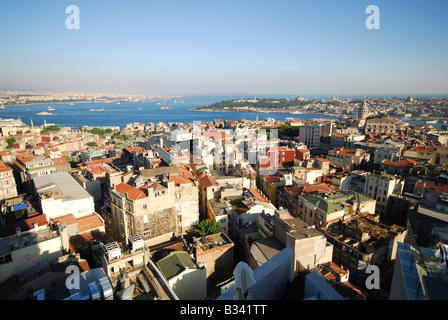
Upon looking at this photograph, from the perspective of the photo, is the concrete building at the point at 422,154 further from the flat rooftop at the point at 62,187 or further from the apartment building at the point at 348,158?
the flat rooftop at the point at 62,187

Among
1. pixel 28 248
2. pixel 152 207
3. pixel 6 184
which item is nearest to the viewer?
pixel 28 248

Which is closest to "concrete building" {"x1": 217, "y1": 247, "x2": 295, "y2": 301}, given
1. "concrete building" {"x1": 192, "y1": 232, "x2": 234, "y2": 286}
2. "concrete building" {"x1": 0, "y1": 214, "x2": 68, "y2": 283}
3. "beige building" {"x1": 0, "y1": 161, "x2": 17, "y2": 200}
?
"concrete building" {"x1": 192, "y1": 232, "x2": 234, "y2": 286}

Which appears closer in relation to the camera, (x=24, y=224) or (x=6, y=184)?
(x=24, y=224)

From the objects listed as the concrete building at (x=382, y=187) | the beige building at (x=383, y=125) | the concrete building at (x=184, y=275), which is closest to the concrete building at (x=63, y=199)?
the concrete building at (x=184, y=275)

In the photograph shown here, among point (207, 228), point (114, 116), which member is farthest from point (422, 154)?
point (114, 116)

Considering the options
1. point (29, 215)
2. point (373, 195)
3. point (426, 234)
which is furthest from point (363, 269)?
point (29, 215)

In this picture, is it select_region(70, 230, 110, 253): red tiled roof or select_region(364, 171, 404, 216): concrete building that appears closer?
select_region(70, 230, 110, 253): red tiled roof

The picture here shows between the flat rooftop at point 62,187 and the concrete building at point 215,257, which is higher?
the flat rooftop at point 62,187

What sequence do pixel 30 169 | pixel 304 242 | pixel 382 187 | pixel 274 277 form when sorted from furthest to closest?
pixel 30 169
pixel 382 187
pixel 304 242
pixel 274 277

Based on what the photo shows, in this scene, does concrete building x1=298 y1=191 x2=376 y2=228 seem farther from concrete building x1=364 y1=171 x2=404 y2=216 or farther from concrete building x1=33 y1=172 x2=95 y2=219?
concrete building x1=33 y1=172 x2=95 y2=219

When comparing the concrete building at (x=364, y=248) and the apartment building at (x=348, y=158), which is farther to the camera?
the apartment building at (x=348, y=158)

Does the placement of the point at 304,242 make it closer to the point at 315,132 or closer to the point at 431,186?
the point at 431,186
